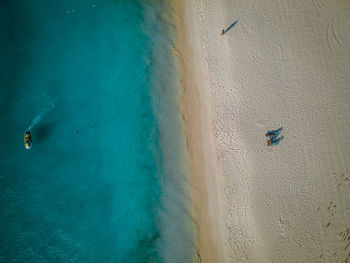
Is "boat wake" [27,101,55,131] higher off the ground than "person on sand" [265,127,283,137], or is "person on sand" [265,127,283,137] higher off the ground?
"boat wake" [27,101,55,131]

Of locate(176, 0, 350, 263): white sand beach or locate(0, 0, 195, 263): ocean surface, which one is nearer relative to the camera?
locate(176, 0, 350, 263): white sand beach

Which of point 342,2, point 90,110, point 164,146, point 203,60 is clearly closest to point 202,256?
point 164,146

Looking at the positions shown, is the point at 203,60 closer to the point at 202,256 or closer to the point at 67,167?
the point at 67,167

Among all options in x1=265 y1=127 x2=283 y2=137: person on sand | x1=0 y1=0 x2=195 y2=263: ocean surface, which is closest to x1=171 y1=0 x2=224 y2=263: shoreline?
x1=0 y1=0 x2=195 y2=263: ocean surface

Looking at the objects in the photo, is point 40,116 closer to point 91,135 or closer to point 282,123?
point 91,135

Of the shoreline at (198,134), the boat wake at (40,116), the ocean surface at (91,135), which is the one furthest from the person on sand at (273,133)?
the boat wake at (40,116)

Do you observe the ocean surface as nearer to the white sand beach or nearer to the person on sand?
the white sand beach
